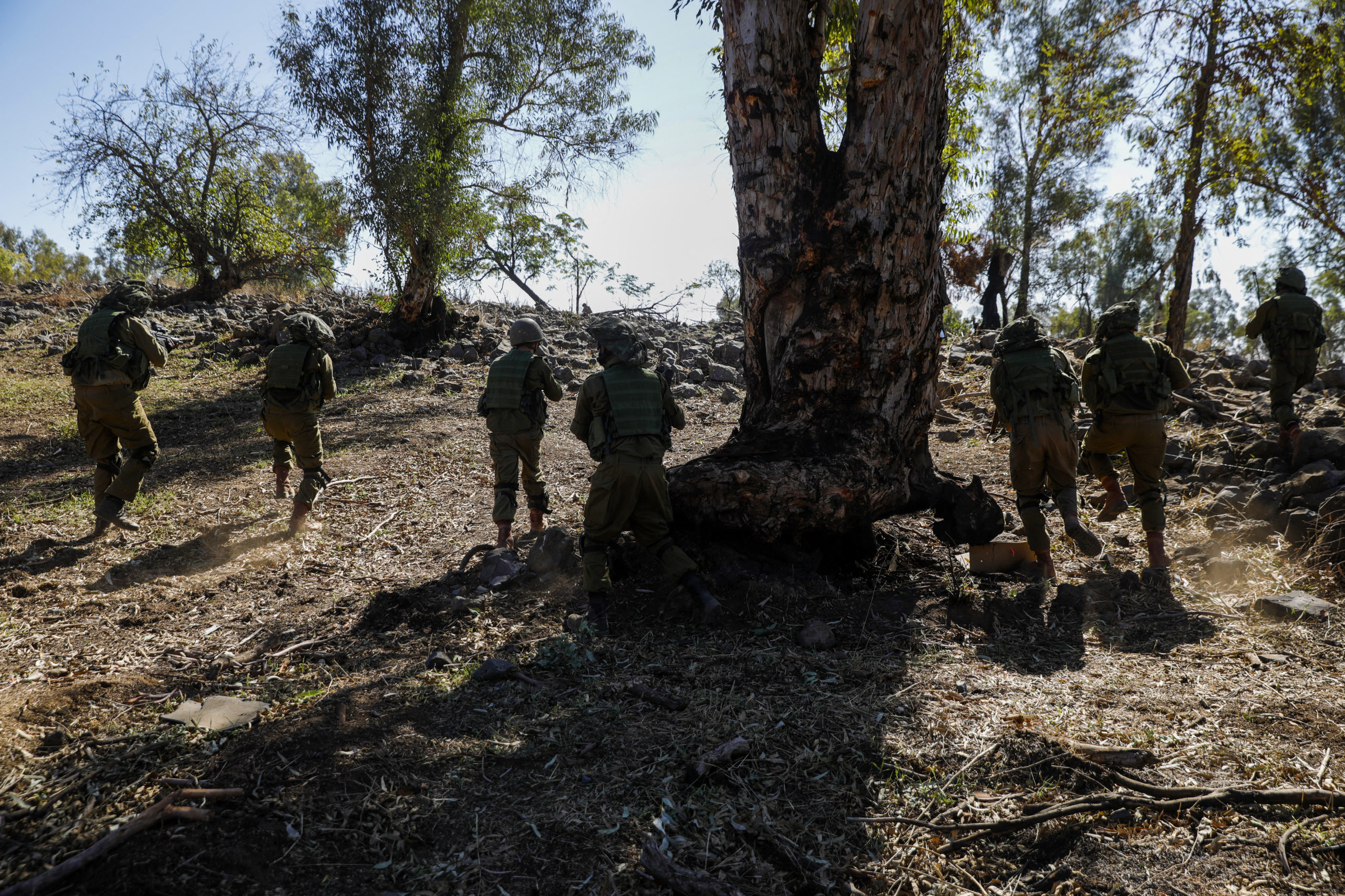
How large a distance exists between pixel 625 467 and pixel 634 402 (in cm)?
40

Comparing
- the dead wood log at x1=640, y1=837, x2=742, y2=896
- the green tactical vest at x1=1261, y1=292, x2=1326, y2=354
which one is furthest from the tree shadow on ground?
the green tactical vest at x1=1261, y1=292, x2=1326, y2=354

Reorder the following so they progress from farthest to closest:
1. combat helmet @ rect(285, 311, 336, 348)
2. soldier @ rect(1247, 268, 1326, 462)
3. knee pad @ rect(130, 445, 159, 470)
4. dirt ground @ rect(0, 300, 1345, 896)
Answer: soldier @ rect(1247, 268, 1326, 462) < combat helmet @ rect(285, 311, 336, 348) < knee pad @ rect(130, 445, 159, 470) < dirt ground @ rect(0, 300, 1345, 896)

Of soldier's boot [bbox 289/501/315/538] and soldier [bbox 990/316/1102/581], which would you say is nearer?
soldier [bbox 990/316/1102/581]

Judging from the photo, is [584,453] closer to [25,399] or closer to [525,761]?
[525,761]

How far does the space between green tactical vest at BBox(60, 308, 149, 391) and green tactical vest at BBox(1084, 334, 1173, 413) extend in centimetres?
725

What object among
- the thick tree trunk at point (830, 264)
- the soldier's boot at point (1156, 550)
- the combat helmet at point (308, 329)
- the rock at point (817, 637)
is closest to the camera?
the rock at point (817, 637)

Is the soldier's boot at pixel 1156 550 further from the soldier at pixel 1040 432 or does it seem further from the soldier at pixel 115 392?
the soldier at pixel 115 392

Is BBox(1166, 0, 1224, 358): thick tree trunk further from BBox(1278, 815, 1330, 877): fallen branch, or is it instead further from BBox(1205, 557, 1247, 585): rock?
BBox(1278, 815, 1330, 877): fallen branch

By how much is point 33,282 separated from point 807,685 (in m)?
19.6

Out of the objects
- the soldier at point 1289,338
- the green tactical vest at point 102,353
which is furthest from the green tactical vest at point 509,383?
the soldier at point 1289,338

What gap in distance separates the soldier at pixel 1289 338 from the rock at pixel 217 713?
8175mm

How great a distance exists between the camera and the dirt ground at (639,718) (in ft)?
7.71

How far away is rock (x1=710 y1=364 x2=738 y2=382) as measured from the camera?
1294 centimetres

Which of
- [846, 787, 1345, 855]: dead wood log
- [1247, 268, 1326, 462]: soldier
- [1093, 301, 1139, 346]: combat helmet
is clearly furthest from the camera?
[1247, 268, 1326, 462]: soldier
